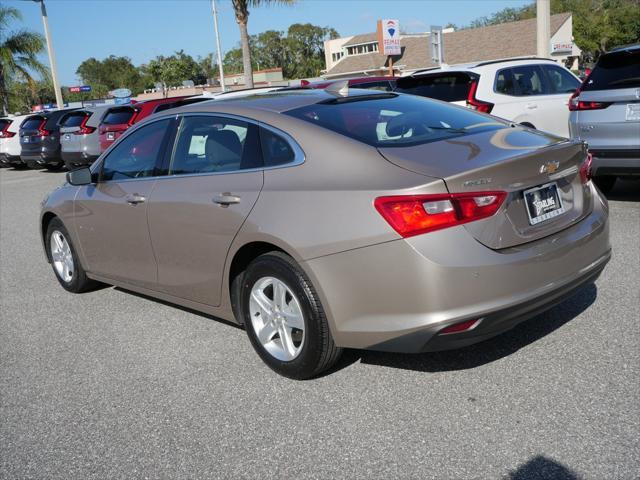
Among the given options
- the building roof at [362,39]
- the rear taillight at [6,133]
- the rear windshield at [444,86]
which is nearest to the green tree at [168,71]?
the building roof at [362,39]

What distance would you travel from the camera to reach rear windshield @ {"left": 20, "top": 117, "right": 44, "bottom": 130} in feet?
64.2

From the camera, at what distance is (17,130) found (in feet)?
71.2

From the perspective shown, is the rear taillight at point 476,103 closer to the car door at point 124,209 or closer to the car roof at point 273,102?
the car roof at point 273,102

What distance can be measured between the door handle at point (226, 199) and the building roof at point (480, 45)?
4772cm

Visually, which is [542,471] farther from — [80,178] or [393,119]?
[80,178]

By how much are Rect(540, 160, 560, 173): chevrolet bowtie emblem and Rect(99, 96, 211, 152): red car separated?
489 inches

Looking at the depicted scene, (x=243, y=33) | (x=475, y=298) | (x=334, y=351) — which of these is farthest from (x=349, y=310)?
(x=243, y=33)

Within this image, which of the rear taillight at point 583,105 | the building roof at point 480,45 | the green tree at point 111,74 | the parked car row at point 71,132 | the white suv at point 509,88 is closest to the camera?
the rear taillight at point 583,105

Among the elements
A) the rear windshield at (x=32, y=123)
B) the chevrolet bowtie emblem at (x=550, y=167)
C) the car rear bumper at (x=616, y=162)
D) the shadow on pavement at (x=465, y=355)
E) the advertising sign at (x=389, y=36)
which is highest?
the advertising sign at (x=389, y=36)

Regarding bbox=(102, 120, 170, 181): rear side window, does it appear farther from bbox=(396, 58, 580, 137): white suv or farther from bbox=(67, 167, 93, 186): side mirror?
bbox=(396, 58, 580, 137): white suv

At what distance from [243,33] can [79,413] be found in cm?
1983

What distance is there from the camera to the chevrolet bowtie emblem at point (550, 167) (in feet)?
11.3

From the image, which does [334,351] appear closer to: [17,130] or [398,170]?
[398,170]

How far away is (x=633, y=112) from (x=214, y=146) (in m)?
4.85
